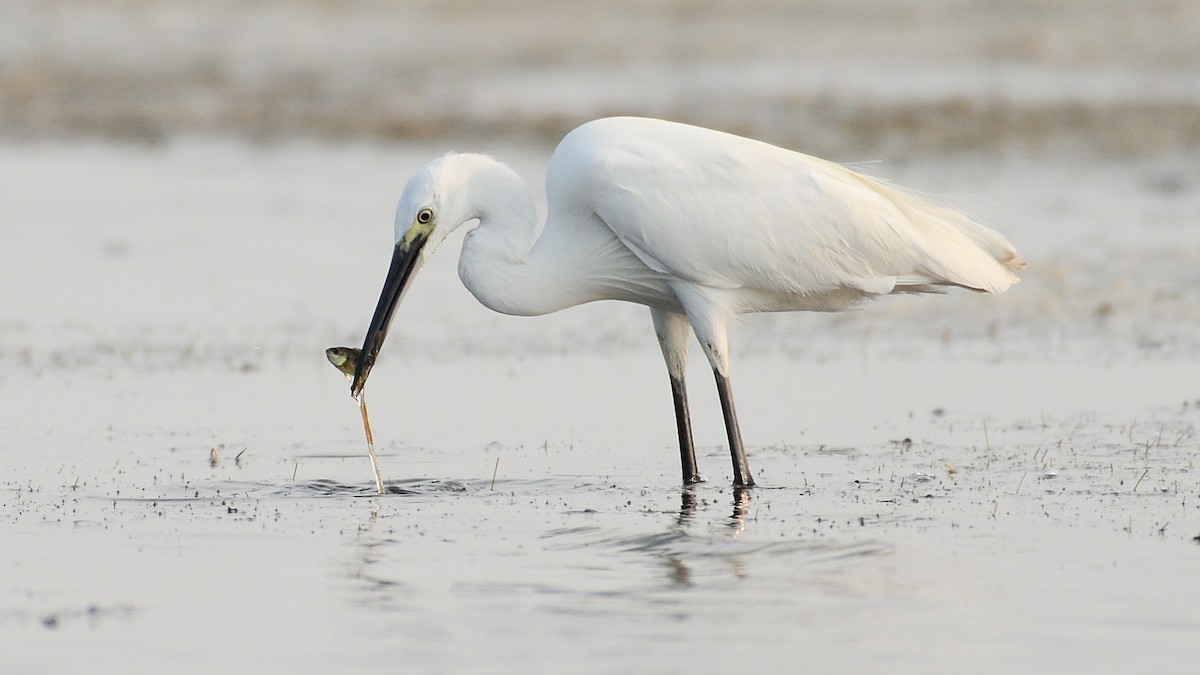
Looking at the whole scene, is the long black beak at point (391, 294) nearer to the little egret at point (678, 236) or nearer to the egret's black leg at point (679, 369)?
the little egret at point (678, 236)

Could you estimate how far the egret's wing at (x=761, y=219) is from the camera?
8055 millimetres

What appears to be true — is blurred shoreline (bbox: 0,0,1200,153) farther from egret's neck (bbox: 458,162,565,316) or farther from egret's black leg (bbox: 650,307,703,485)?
egret's neck (bbox: 458,162,565,316)

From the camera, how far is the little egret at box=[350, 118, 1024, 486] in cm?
804

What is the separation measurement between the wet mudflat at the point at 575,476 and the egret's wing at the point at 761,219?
678 millimetres

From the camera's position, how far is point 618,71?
28.8 meters

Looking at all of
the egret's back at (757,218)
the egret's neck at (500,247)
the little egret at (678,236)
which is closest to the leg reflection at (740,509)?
the little egret at (678,236)

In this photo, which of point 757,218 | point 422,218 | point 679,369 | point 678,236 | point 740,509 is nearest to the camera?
point 740,509

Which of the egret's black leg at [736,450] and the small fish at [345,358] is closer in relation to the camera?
the egret's black leg at [736,450]

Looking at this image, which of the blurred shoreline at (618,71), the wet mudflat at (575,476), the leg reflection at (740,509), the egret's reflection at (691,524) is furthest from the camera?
the blurred shoreline at (618,71)

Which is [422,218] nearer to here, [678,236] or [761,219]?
[678,236]

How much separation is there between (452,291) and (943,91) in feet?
42.6

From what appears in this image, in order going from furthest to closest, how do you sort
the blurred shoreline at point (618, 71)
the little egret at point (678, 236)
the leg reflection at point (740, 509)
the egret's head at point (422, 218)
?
the blurred shoreline at point (618, 71) < the little egret at point (678, 236) < the egret's head at point (422, 218) < the leg reflection at point (740, 509)

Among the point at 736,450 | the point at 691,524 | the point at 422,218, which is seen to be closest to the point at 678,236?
the point at 736,450

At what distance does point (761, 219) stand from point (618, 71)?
68.2 feet
